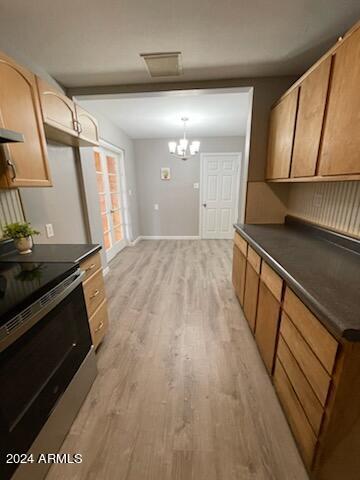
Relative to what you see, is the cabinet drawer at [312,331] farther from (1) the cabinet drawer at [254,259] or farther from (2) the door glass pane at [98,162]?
(2) the door glass pane at [98,162]

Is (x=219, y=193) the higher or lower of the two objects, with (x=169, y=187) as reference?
lower

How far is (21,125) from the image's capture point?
1.33 m

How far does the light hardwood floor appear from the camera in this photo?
42.2 inches

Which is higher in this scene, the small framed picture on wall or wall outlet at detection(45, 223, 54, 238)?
the small framed picture on wall

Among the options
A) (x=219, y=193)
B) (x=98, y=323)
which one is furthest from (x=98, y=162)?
(x=219, y=193)

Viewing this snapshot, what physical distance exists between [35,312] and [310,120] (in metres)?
2.17

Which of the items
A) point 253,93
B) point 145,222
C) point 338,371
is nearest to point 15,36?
point 253,93

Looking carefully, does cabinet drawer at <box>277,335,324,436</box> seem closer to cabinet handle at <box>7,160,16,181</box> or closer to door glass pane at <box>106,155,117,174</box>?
cabinet handle at <box>7,160,16,181</box>

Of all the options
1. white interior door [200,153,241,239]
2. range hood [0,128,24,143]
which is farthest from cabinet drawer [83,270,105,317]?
white interior door [200,153,241,239]

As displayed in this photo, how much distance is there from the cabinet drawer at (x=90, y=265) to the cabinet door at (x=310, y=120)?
1829 mm

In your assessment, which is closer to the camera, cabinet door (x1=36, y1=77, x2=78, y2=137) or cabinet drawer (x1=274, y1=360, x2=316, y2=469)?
cabinet drawer (x1=274, y1=360, x2=316, y2=469)

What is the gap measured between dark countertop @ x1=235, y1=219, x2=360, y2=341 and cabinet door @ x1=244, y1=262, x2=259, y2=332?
0.27 metres

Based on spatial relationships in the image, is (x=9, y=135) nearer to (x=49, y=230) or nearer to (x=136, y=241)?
(x=49, y=230)

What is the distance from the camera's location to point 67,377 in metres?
1.20
